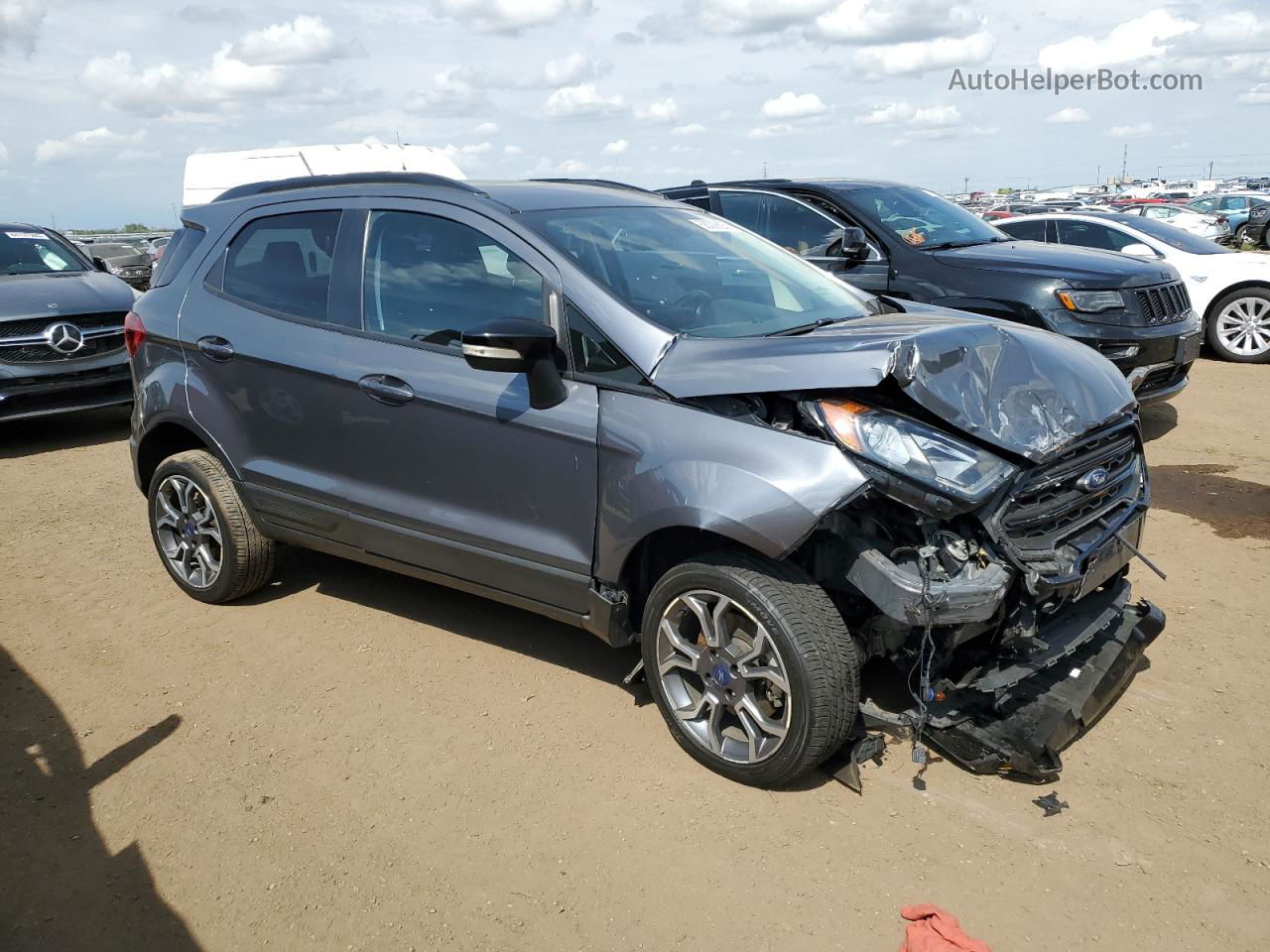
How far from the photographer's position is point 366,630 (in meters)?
4.67

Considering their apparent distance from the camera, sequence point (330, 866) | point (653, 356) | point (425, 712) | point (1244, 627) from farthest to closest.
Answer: point (1244, 627), point (425, 712), point (653, 356), point (330, 866)

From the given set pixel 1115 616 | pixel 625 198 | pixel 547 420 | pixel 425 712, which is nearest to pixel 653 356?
pixel 547 420

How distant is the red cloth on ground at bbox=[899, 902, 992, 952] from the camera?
2611 mm

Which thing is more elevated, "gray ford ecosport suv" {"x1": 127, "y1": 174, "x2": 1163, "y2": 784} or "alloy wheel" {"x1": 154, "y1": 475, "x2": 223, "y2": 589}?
"gray ford ecosport suv" {"x1": 127, "y1": 174, "x2": 1163, "y2": 784}

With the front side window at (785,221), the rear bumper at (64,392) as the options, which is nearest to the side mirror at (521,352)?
the front side window at (785,221)

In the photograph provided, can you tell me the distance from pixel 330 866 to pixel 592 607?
45.8 inches

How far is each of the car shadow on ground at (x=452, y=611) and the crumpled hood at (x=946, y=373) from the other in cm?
143

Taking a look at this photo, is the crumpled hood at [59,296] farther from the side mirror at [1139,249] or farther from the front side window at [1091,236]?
the side mirror at [1139,249]

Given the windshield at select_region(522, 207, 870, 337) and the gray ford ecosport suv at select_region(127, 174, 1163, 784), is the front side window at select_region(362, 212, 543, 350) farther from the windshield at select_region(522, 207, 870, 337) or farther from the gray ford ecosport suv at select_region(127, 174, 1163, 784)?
the windshield at select_region(522, 207, 870, 337)

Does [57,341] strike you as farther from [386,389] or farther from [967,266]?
[967,266]

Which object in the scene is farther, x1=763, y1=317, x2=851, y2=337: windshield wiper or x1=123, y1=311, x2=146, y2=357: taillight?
x1=123, y1=311, x2=146, y2=357: taillight

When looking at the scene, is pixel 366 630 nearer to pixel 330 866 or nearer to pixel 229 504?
pixel 229 504

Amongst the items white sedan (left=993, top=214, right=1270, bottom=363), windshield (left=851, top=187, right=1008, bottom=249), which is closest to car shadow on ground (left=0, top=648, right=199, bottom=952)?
windshield (left=851, top=187, right=1008, bottom=249)

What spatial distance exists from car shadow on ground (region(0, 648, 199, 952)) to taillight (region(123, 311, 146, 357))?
182cm
